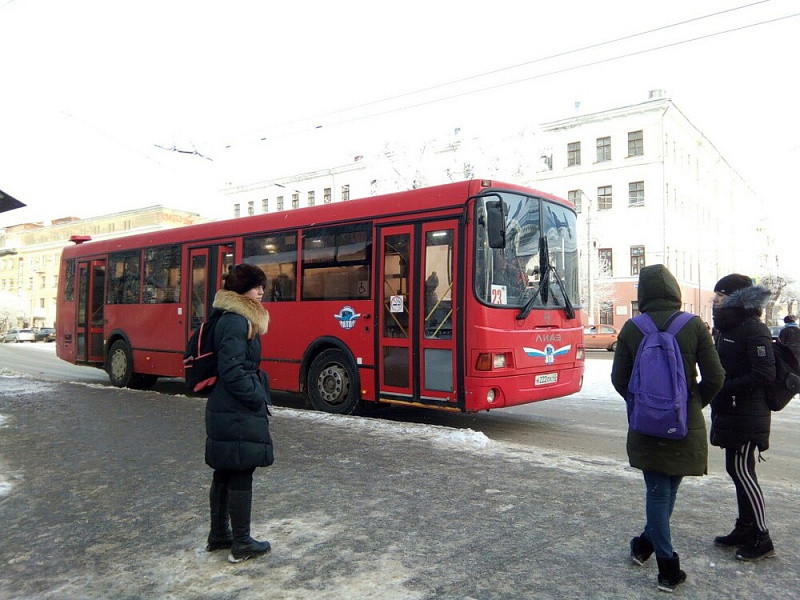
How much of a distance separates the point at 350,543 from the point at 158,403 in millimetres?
7111

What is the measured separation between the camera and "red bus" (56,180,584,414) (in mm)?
7688

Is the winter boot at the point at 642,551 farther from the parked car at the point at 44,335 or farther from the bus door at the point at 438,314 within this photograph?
the parked car at the point at 44,335

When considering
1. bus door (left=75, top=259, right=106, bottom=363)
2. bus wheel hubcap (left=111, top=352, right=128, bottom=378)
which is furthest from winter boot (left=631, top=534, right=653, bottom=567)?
bus door (left=75, top=259, right=106, bottom=363)

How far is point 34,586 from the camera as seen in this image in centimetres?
354

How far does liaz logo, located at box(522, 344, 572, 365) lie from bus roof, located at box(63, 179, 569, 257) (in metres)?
1.99

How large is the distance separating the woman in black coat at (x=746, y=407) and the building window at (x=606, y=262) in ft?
142

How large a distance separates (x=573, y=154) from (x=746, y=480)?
1847 inches

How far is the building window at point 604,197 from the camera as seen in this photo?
152 ft

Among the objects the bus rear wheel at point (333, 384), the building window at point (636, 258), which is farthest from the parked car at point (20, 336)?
the bus rear wheel at point (333, 384)

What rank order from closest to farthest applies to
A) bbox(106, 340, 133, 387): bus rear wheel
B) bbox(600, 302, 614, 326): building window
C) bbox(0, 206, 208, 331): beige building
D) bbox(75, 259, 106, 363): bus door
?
bbox(106, 340, 133, 387): bus rear wheel
bbox(75, 259, 106, 363): bus door
bbox(600, 302, 614, 326): building window
bbox(0, 206, 208, 331): beige building

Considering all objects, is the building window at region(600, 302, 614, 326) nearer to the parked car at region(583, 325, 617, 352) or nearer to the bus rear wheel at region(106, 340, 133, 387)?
the parked car at region(583, 325, 617, 352)

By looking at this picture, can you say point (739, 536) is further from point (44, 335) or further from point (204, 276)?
point (44, 335)

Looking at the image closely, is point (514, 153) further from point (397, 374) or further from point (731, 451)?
point (731, 451)

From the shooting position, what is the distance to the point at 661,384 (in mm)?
3328
